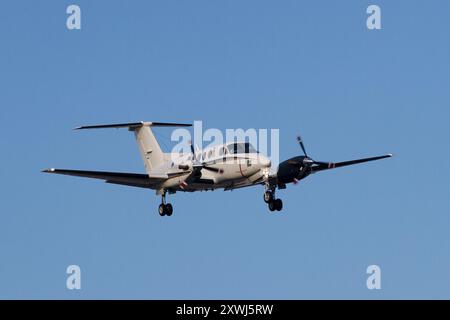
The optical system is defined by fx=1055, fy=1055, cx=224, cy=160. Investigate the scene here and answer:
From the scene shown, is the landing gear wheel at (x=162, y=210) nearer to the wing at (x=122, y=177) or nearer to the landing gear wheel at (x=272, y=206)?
the wing at (x=122, y=177)

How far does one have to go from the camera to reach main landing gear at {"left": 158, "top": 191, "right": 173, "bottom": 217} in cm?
6169

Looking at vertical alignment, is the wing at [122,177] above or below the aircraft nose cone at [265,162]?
below

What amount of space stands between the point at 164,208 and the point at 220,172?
5241 mm

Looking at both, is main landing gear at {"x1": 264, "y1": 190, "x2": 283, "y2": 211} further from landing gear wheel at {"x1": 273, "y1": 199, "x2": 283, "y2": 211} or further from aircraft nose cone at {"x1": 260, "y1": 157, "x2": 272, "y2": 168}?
aircraft nose cone at {"x1": 260, "y1": 157, "x2": 272, "y2": 168}

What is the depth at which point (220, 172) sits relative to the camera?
191 ft

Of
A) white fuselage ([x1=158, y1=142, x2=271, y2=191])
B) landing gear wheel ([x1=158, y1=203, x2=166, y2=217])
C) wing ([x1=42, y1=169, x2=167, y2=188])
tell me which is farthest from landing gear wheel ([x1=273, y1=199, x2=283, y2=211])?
landing gear wheel ([x1=158, y1=203, x2=166, y2=217])

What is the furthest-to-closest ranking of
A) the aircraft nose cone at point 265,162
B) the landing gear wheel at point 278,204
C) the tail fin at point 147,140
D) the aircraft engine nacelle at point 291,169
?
the tail fin at point 147,140
the landing gear wheel at point 278,204
the aircraft engine nacelle at point 291,169
the aircraft nose cone at point 265,162

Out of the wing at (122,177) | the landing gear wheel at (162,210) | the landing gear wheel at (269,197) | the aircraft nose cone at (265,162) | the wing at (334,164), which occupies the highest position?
the aircraft nose cone at (265,162)

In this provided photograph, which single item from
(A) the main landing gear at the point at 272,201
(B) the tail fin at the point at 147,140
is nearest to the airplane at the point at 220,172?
(A) the main landing gear at the point at 272,201

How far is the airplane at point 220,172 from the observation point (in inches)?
2247

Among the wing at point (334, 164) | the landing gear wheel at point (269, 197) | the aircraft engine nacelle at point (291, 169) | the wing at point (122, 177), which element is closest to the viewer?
the aircraft engine nacelle at point (291, 169)
